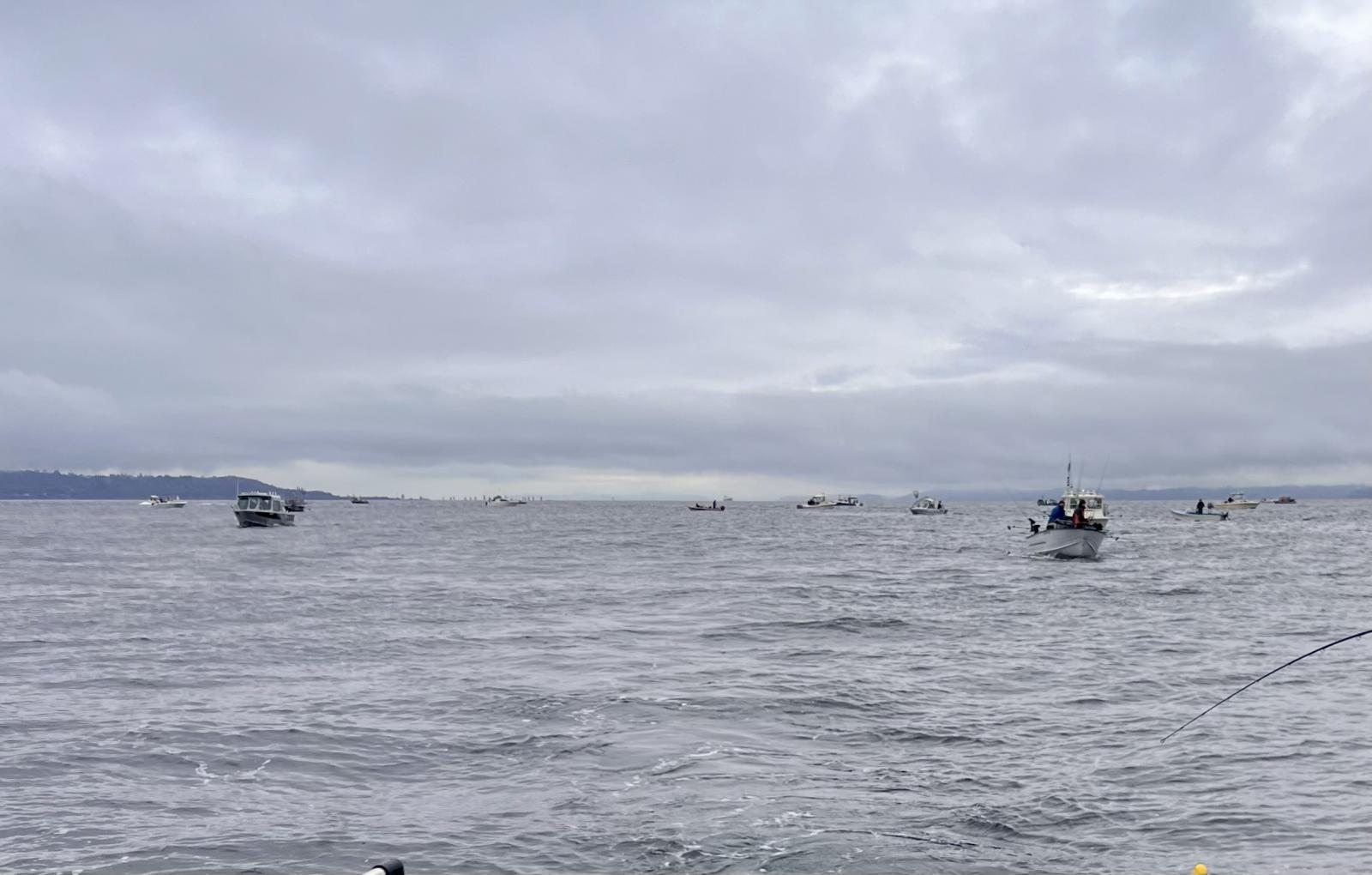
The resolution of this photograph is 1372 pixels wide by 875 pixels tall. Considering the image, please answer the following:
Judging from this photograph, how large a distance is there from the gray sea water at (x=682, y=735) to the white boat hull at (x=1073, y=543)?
22132 mm

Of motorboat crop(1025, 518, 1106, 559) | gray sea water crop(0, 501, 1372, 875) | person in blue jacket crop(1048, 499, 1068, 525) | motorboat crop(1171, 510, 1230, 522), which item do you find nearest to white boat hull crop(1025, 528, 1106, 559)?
motorboat crop(1025, 518, 1106, 559)

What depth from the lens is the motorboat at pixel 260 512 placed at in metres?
114

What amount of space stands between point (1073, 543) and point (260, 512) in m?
85.2

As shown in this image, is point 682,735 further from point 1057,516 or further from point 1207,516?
point 1207,516

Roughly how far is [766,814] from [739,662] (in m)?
11.2

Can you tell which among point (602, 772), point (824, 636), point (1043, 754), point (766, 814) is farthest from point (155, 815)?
point (824, 636)

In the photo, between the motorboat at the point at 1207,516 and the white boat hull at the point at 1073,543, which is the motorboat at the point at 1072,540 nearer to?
the white boat hull at the point at 1073,543

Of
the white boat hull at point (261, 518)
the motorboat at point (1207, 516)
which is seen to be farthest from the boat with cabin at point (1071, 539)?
the motorboat at point (1207, 516)

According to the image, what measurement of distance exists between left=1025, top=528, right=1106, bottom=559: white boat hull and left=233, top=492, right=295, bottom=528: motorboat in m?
83.5

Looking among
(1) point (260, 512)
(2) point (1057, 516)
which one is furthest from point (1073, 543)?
(1) point (260, 512)

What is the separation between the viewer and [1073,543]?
6097cm

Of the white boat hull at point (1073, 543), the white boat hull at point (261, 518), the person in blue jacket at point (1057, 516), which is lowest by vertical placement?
the white boat hull at point (261, 518)

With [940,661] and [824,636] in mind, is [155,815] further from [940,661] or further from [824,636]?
[824,636]

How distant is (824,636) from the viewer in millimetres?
27547
